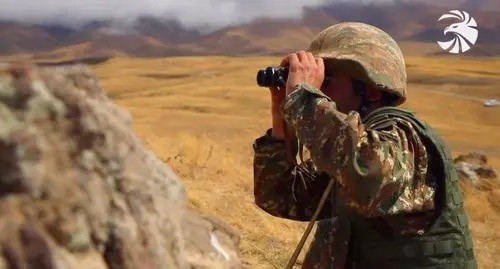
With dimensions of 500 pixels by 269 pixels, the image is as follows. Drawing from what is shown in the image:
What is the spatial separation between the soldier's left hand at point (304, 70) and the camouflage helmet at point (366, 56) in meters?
0.14

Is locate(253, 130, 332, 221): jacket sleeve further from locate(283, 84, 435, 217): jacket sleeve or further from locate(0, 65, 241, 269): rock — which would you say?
locate(0, 65, 241, 269): rock

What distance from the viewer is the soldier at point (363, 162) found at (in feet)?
6.48

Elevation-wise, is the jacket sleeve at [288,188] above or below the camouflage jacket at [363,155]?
below

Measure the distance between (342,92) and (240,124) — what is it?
15.4 m

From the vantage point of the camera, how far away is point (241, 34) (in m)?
73.6

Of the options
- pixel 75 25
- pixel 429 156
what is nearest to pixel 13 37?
pixel 75 25

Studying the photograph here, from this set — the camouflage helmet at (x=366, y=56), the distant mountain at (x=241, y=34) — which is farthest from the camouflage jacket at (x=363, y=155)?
the distant mountain at (x=241, y=34)

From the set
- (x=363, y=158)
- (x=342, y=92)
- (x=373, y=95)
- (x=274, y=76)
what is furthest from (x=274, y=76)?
(x=363, y=158)

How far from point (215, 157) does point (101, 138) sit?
30.2ft

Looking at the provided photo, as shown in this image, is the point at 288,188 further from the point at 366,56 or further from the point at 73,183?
the point at 73,183

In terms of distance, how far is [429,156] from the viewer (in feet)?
7.22

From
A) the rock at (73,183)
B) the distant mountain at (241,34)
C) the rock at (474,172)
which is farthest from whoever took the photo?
the distant mountain at (241,34)

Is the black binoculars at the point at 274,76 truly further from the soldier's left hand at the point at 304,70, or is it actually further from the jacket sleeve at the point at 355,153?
the jacket sleeve at the point at 355,153

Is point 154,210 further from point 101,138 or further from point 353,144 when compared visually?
point 353,144
